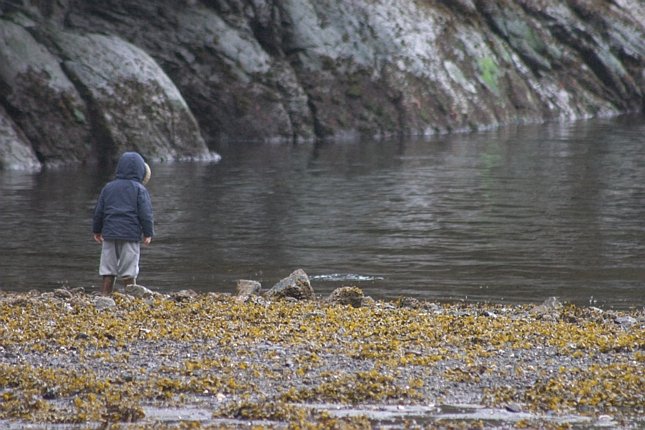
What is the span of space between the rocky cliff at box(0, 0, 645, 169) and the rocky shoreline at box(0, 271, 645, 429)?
25.7 metres

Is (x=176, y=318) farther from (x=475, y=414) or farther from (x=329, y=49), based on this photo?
(x=329, y=49)

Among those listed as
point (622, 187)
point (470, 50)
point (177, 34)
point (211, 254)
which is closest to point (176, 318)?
point (211, 254)

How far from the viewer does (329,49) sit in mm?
53062

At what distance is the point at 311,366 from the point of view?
38.4 ft

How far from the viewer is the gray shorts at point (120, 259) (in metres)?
16.9

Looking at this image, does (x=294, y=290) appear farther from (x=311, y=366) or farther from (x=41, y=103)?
(x=41, y=103)

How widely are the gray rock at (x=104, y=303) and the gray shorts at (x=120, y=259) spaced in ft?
5.14

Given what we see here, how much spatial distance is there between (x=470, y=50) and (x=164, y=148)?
1901cm

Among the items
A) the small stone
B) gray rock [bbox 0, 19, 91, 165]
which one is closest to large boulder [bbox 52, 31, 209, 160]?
gray rock [bbox 0, 19, 91, 165]

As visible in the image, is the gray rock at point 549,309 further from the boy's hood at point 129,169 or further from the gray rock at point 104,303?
the boy's hood at point 129,169

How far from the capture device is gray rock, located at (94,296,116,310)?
49.3 feet

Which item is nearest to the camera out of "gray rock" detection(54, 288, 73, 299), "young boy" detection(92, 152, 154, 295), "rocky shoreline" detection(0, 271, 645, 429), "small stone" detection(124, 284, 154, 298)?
"rocky shoreline" detection(0, 271, 645, 429)

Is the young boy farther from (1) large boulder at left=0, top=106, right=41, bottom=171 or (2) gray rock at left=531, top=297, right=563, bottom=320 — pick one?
(1) large boulder at left=0, top=106, right=41, bottom=171

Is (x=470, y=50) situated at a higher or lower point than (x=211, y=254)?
higher
